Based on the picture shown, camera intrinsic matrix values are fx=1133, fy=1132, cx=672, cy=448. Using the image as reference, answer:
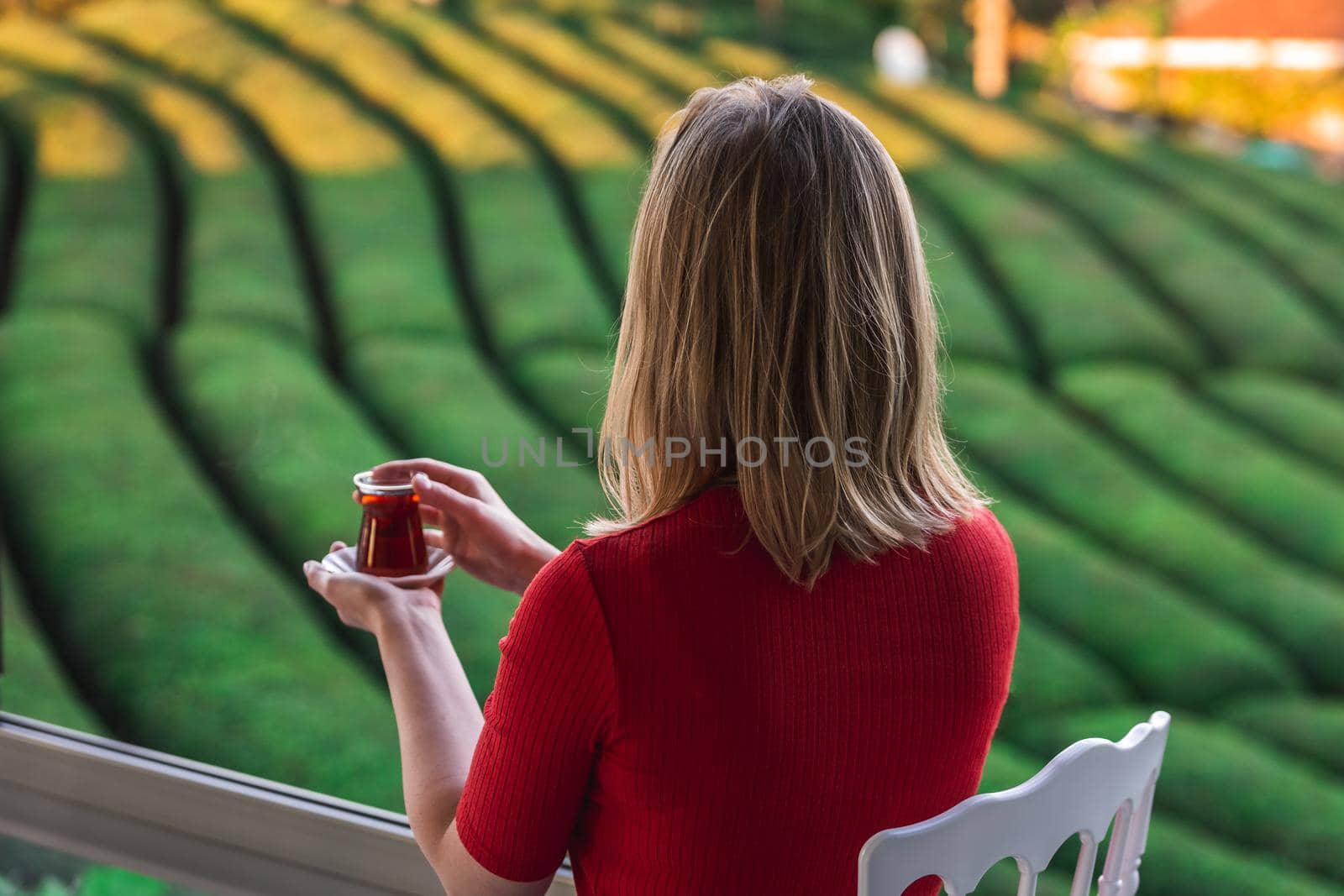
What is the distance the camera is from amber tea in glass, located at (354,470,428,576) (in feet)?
3.27

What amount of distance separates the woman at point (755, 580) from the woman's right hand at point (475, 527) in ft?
0.83

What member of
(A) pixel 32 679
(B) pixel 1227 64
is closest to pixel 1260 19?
(B) pixel 1227 64

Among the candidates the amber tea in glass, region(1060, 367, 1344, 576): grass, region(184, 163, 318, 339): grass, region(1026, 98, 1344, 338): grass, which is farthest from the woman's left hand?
region(1026, 98, 1344, 338): grass

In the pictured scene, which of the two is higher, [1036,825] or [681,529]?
[681,529]

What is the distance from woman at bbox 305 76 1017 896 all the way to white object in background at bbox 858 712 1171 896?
0.20ft

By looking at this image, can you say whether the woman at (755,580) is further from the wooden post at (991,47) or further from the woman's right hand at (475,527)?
the wooden post at (991,47)

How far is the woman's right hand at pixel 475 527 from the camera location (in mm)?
1034

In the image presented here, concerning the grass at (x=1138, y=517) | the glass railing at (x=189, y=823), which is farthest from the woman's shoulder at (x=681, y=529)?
the grass at (x=1138, y=517)

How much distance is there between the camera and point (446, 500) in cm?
103

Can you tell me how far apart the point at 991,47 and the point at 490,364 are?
1336 mm

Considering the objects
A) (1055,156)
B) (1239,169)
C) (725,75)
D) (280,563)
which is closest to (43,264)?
(280,563)

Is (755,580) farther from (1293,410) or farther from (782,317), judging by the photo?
(1293,410)

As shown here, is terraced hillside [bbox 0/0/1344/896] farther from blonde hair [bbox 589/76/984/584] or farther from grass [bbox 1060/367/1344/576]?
blonde hair [bbox 589/76/984/584]

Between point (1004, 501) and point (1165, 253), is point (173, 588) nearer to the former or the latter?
point (1004, 501)
